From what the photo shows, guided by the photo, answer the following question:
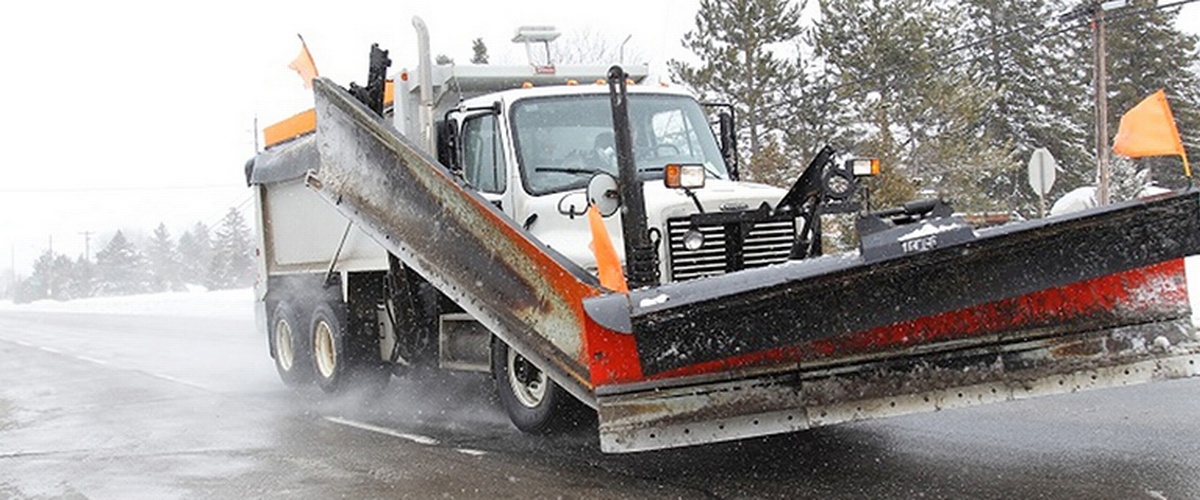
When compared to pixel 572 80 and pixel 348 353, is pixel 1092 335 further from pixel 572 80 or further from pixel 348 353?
pixel 348 353

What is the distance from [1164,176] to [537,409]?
44481 millimetres

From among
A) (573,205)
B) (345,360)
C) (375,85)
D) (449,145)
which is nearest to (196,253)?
(345,360)

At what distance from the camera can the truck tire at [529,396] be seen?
6973 millimetres

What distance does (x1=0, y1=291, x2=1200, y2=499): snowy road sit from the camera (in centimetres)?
572

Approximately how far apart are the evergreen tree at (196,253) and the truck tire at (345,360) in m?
104

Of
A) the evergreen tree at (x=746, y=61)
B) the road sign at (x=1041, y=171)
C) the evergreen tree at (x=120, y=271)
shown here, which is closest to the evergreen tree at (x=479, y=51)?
the evergreen tree at (x=746, y=61)

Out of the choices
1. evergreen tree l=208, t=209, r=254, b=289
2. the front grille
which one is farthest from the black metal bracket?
evergreen tree l=208, t=209, r=254, b=289

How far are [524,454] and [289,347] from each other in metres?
5.30

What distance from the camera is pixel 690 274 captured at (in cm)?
669

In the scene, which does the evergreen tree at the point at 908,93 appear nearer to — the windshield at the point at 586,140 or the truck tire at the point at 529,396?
the windshield at the point at 586,140

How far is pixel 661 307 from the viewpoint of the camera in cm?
522

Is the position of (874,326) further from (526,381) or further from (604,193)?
(526,381)

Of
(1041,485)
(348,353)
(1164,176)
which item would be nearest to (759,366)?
(1041,485)

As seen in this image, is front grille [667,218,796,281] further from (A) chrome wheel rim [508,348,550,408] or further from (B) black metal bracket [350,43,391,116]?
(B) black metal bracket [350,43,391,116]
